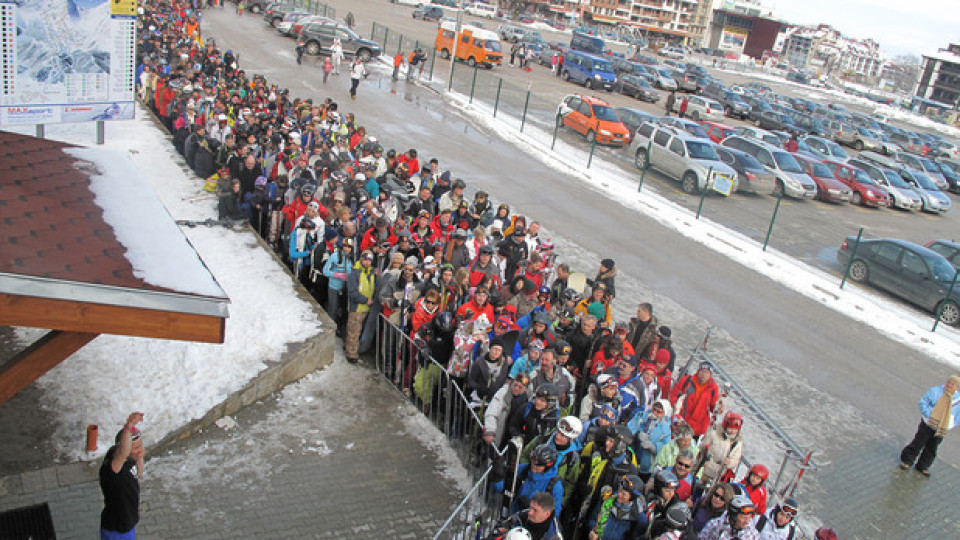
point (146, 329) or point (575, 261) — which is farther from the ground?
point (146, 329)

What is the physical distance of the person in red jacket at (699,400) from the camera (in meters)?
8.36

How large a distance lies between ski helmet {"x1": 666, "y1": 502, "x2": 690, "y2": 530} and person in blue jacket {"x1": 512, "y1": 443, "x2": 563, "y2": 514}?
0.93 meters

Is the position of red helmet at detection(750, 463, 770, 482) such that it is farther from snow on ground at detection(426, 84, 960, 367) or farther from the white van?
the white van

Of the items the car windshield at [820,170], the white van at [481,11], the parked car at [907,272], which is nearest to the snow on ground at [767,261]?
the parked car at [907,272]

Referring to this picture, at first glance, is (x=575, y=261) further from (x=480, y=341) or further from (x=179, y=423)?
(x=179, y=423)

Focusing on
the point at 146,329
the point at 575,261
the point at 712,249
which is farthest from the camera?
the point at 712,249

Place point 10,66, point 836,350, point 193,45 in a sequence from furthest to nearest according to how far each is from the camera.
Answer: point 193,45, point 836,350, point 10,66

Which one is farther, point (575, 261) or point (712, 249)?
point (712, 249)

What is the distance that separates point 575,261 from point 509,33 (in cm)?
4898

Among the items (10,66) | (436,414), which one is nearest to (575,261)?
(436,414)

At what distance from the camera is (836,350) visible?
13711 millimetres

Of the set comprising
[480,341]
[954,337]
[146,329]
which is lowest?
[954,337]

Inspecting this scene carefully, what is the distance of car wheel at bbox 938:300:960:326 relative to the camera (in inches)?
640

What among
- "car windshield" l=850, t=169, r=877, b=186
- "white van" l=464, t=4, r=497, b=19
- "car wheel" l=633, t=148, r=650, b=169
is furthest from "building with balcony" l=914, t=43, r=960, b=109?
"car wheel" l=633, t=148, r=650, b=169
